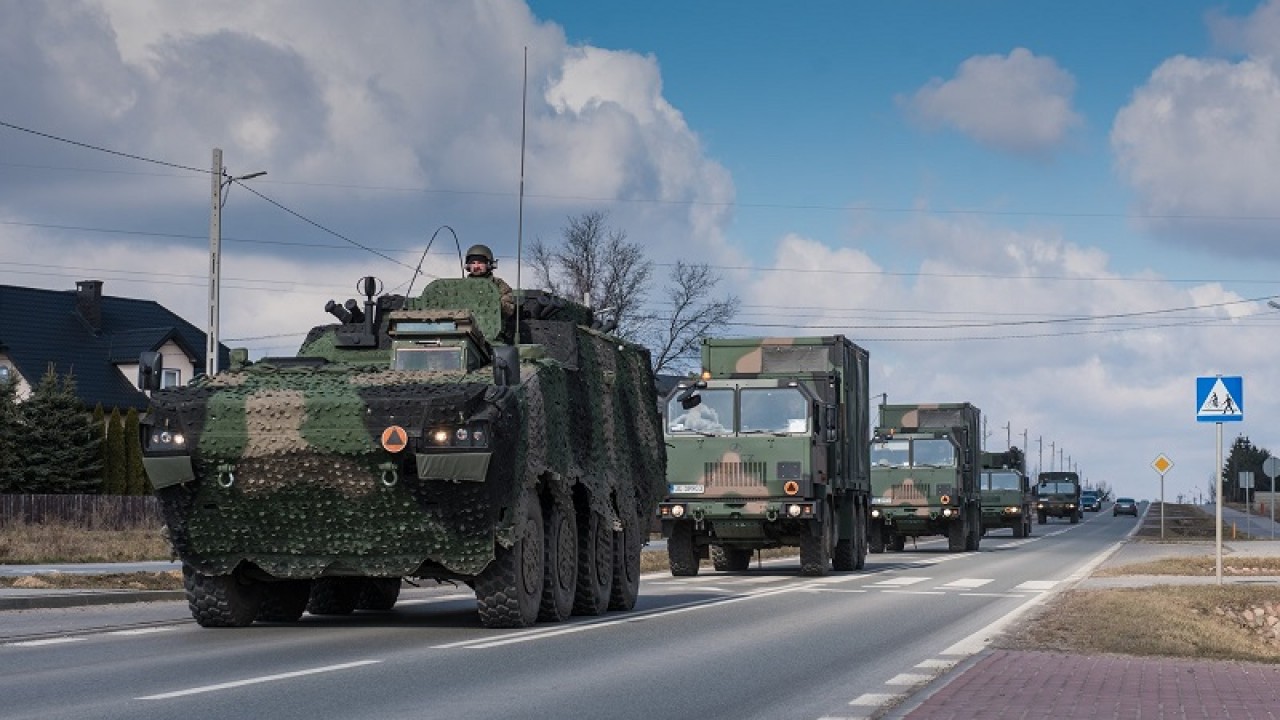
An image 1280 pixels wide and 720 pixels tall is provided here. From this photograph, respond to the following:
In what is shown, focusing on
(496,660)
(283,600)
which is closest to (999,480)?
(283,600)

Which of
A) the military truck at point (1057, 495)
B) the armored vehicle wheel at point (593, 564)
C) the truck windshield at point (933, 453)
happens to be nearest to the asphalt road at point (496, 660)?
the armored vehicle wheel at point (593, 564)

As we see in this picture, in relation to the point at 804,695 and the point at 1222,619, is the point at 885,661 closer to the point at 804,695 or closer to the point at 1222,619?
the point at 804,695

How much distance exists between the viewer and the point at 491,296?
1786cm

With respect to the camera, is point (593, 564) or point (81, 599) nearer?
point (593, 564)

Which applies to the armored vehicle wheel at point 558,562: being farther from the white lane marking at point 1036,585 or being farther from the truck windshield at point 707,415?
the truck windshield at point 707,415

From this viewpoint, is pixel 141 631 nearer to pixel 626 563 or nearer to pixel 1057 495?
pixel 626 563

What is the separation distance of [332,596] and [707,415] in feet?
37.8

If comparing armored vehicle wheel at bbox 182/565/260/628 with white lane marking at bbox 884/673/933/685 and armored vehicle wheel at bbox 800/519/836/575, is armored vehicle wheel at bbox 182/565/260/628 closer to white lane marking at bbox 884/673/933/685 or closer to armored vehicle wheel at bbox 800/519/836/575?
white lane marking at bbox 884/673/933/685

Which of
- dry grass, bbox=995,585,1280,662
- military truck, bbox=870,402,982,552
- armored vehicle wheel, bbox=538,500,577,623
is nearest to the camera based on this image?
dry grass, bbox=995,585,1280,662

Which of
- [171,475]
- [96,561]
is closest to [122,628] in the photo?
[171,475]

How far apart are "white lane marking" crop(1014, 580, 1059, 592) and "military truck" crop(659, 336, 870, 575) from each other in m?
3.11

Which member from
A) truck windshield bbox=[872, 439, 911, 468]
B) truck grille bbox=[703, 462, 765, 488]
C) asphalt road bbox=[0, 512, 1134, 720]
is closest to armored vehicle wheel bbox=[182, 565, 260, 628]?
asphalt road bbox=[0, 512, 1134, 720]

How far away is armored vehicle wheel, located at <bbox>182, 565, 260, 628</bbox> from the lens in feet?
52.5

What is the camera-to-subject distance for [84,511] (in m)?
51.0
